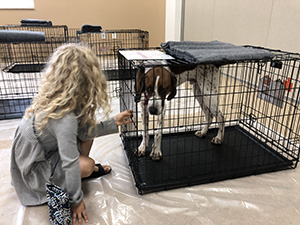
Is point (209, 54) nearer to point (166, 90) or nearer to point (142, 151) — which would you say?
point (166, 90)

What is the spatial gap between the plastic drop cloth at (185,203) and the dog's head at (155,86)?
0.55 meters

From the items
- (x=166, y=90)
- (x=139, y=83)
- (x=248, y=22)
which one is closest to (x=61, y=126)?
(x=139, y=83)

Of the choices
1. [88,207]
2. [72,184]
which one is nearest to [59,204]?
[72,184]

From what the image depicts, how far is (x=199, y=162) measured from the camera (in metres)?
1.88

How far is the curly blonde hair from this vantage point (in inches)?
50.6

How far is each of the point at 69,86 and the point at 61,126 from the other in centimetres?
21

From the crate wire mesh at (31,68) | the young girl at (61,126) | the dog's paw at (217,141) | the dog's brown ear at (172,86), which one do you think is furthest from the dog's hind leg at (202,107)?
the crate wire mesh at (31,68)

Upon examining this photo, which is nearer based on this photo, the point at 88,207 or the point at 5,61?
the point at 88,207

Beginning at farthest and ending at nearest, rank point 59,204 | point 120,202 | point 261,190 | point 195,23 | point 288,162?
point 195,23 < point 288,162 < point 261,190 < point 120,202 < point 59,204

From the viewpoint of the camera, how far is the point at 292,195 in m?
1.60

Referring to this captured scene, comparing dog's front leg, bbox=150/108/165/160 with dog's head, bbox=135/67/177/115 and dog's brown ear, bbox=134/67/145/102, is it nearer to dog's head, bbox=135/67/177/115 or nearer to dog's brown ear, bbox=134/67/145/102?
dog's head, bbox=135/67/177/115

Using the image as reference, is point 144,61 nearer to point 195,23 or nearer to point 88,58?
point 88,58

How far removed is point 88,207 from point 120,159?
0.55 metres

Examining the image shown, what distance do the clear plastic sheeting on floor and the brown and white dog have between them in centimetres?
37
